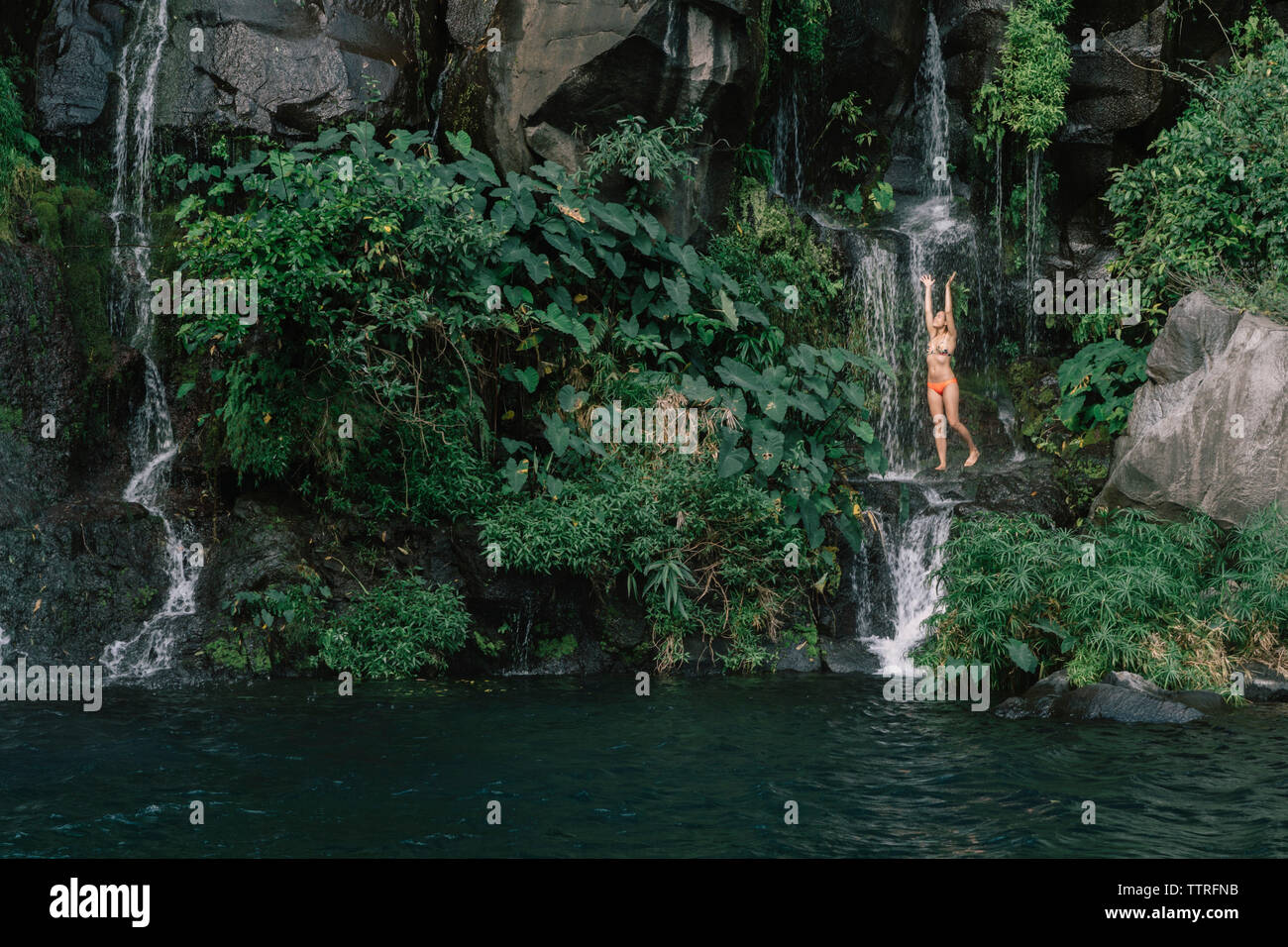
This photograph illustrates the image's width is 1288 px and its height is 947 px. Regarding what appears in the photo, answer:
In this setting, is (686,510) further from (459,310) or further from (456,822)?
(456,822)

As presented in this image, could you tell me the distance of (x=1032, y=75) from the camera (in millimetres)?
13602

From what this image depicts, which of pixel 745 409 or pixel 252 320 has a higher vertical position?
pixel 252 320

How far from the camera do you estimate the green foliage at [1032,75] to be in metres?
13.6

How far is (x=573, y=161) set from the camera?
1123cm

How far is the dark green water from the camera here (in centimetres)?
552

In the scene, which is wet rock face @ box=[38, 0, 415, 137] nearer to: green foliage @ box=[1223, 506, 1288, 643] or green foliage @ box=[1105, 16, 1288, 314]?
green foliage @ box=[1105, 16, 1288, 314]

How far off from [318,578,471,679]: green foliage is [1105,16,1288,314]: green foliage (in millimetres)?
8099

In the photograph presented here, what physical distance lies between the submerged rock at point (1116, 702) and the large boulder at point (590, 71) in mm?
5965

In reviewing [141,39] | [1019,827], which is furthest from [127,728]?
[141,39]

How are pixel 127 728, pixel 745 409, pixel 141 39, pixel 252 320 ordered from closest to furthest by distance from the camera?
pixel 127 728, pixel 252 320, pixel 745 409, pixel 141 39

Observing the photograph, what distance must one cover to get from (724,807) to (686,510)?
170 inches

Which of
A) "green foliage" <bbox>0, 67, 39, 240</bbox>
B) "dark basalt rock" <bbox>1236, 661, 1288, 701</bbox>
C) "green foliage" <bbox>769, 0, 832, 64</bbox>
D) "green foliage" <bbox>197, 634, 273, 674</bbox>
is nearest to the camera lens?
"dark basalt rock" <bbox>1236, 661, 1288, 701</bbox>

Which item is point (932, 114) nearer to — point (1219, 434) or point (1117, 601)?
point (1219, 434)

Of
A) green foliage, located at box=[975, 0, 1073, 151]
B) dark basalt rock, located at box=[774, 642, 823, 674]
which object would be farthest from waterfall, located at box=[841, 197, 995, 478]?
dark basalt rock, located at box=[774, 642, 823, 674]
